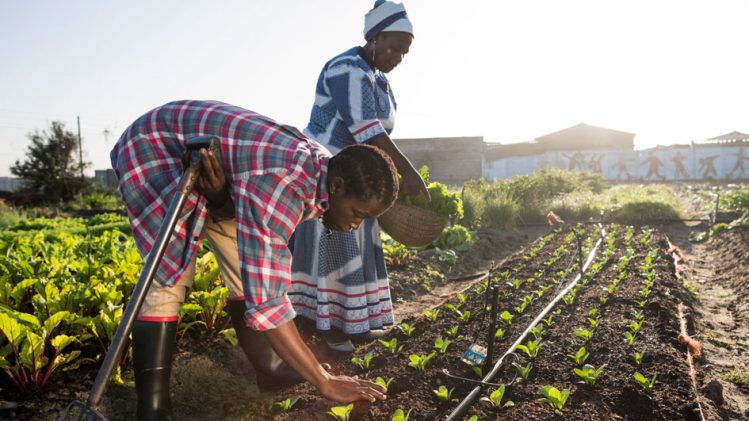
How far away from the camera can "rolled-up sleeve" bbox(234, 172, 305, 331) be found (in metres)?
1.57

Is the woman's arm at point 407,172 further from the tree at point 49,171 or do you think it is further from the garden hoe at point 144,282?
the tree at point 49,171

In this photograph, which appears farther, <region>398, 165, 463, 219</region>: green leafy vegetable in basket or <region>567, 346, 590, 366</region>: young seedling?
<region>398, 165, 463, 219</region>: green leafy vegetable in basket

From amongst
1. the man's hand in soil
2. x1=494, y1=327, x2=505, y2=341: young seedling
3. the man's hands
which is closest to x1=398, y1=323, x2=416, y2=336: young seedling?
x1=494, y1=327, x2=505, y2=341: young seedling

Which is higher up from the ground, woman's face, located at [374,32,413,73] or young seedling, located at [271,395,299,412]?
woman's face, located at [374,32,413,73]

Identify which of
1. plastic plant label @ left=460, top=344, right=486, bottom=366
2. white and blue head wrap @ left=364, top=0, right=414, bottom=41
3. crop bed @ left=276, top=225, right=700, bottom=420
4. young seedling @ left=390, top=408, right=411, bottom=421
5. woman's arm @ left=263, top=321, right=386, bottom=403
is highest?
white and blue head wrap @ left=364, top=0, right=414, bottom=41

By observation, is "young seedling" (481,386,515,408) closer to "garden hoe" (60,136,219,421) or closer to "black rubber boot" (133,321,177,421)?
"black rubber boot" (133,321,177,421)

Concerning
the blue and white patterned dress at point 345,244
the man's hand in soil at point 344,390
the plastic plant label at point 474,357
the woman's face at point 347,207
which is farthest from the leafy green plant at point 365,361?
the woman's face at point 347,207

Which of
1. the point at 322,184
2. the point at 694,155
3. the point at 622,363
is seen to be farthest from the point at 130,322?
the point at 694,155

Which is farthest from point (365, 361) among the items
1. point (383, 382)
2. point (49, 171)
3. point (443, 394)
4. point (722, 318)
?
point (49, 171)

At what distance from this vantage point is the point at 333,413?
212cm

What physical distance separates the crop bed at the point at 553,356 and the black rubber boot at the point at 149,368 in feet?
1.90

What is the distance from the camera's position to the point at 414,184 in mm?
2980

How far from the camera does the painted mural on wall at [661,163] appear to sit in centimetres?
2386

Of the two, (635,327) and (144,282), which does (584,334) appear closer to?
(635,327)
